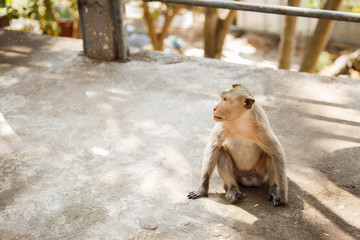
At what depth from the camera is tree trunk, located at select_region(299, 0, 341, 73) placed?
6.53 meters

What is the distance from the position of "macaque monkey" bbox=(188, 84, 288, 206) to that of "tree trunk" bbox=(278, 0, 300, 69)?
4541mm

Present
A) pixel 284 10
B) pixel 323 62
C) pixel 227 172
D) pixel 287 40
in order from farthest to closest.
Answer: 1. pixel 323 62
2. pixel 287 40
3. pixel 284 10
4. pixel 227 172

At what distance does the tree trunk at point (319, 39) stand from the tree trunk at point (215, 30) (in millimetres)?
1893

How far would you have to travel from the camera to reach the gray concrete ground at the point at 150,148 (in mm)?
2658

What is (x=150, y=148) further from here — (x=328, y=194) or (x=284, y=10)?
(x=284, y=10)

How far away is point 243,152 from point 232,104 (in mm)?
477

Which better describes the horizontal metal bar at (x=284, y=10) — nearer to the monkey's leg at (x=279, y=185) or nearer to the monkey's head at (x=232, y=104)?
the monkey's head at (x=232, y=104)

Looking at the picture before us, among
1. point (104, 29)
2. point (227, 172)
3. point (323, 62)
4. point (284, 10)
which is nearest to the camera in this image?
point (227, 172)

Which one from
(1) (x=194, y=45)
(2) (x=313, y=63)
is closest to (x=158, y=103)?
(2) (x=313, y=63)

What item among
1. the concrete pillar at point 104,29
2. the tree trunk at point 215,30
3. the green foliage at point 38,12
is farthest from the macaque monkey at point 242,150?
the tree trunk at point 215,30

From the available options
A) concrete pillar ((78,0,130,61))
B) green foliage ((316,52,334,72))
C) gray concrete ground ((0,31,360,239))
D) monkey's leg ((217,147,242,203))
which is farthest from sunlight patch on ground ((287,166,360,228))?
green foliage ((316,52,334,72))

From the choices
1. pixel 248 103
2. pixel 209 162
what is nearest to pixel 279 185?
pixel 209 162

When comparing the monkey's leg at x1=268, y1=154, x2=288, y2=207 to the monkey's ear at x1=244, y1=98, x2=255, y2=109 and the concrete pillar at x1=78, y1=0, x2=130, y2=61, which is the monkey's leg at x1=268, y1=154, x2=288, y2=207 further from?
the concrete pillar at x1=78, y1=0, x2=130, y2=61

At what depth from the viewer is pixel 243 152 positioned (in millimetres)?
3018
